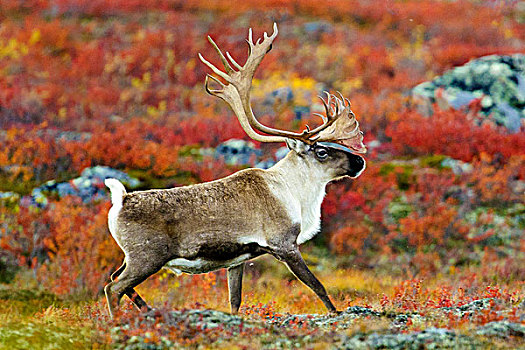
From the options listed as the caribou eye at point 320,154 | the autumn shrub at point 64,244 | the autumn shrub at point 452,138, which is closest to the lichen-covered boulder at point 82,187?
the autumn shrub at point 64,244

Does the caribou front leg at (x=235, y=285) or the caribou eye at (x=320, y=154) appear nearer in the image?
the caribou front leg at (x=235, y=285)

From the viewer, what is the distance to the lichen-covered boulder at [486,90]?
12968 mm

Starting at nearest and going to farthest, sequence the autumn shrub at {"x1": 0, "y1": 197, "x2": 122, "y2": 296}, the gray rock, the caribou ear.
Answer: the caribou ear → the autumn shrub at {"x1": 0, "y1": 197, "x2": 122, "y2": 296} → the gray rock

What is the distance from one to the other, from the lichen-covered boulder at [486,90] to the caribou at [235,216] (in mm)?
7399

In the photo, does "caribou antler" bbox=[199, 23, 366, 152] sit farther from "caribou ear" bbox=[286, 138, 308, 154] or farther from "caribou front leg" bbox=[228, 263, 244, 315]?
"caribou front leg" bbox=[228, 263, 244, 315]

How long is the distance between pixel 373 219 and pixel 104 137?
15.5ft

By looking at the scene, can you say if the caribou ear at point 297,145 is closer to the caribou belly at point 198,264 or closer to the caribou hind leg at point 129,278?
the caribou belly at point 198,264

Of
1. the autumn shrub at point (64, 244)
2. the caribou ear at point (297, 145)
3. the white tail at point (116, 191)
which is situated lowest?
the autumn shrub at point (64, 244)

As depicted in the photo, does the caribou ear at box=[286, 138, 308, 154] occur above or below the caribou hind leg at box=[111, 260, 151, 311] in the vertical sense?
above

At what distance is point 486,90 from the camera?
13477 millimetres

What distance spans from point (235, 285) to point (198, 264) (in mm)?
700

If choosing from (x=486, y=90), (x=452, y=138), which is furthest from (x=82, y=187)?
(x=486, y=90)

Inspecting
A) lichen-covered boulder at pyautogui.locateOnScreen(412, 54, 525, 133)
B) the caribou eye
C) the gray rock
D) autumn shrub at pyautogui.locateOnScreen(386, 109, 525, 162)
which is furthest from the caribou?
lichen-covered boulder at pyautogui.locateOnScreen(412, 54, 525, 133)

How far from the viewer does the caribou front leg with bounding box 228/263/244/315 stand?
5965mm
